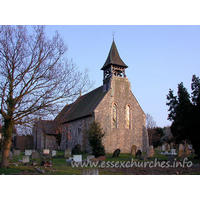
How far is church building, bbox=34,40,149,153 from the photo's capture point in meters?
26.2

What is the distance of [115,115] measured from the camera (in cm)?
2720

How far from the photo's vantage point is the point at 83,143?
1056 inches

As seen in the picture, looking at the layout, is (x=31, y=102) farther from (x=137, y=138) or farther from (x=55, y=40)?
(x=137, y=138)

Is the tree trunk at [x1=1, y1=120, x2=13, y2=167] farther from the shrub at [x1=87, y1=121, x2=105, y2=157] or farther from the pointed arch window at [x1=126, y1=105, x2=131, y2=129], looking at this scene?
the pointed arch window at [x1=126, y1=105, x2=131, y2=129]

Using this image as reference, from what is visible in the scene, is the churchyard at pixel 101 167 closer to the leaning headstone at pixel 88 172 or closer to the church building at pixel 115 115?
the leaning headstone at pixel 88 172

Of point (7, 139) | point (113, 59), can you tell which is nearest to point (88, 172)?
point (7, 139)

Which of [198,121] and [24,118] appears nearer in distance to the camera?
[24,118]

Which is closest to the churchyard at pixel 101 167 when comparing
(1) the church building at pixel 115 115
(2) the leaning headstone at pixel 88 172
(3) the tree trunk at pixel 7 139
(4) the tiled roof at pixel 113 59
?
(2) the leaning headstone at pixel 88 172

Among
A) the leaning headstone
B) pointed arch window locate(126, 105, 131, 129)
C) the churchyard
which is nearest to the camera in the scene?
the leaning headstone

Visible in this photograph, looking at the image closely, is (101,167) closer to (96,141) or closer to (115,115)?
(96,141)

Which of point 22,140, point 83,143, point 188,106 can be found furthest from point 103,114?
point 22,140

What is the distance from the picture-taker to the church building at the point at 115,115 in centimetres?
2625

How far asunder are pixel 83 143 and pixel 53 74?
50.9ft

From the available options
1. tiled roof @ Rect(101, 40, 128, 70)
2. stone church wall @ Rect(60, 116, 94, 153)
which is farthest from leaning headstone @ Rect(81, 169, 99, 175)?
tiled roof @ Rect(101, 40, 128, 70)
